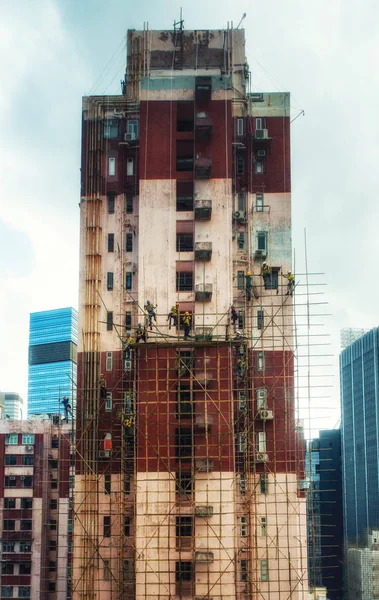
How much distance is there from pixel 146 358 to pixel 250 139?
1397cm

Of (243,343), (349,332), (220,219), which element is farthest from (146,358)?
(349,332)

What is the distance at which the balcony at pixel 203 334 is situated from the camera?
43562 millimetres

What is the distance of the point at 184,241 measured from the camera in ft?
151

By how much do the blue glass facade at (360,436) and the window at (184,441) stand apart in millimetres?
91655

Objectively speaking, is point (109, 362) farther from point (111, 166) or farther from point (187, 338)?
point (111, 166)

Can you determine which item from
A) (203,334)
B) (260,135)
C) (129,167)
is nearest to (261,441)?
(203,334)

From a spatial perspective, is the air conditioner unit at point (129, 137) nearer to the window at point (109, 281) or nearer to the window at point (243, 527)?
the window at point (109, 281)

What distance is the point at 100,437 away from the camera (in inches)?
1751

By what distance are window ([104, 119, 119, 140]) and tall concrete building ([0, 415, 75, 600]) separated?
3245 cm

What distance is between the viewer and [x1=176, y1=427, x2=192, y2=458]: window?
143 feet

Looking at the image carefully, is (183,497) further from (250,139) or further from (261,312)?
(250,139)

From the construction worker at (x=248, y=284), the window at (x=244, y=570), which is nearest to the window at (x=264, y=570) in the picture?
the window at (x=244, y=570)

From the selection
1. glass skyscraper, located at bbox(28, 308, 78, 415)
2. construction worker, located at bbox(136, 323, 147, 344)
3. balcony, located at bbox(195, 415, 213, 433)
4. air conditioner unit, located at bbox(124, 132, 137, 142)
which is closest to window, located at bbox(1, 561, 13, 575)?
balcony, located at bbox(195, 415, 213, 433)

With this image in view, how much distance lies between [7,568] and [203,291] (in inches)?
1620
